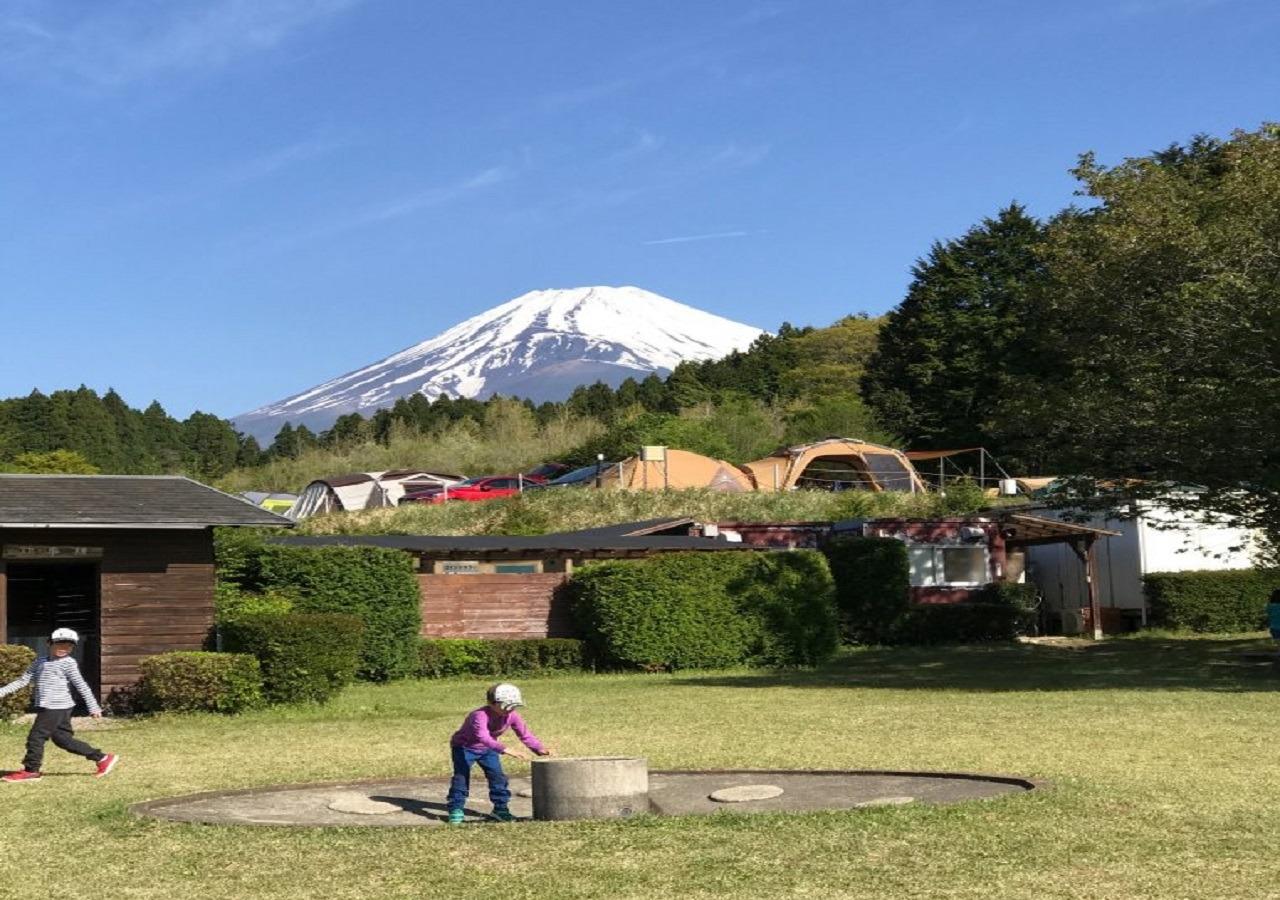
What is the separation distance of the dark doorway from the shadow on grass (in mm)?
9345

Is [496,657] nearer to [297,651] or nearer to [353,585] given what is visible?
[353,585]

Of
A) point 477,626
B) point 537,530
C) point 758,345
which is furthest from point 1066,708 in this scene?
point 758,345

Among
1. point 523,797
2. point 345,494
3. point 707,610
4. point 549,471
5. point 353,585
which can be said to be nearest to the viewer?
point 523,797

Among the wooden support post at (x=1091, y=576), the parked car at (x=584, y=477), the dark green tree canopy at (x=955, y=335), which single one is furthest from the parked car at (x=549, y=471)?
the wooden support post at (x=1091, y=576)

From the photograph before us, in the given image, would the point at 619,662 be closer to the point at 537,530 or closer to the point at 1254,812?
the point at 537,530

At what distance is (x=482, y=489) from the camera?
5009 centimetres

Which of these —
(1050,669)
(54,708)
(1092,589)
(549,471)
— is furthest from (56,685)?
(549,471)

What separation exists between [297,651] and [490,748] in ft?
32.5

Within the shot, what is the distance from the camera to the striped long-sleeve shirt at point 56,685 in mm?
12641

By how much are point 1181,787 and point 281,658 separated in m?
12.5

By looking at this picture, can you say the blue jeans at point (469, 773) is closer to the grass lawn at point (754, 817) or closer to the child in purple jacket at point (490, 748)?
the child in purple jacket at point (490, 748)

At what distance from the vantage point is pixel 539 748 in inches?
404

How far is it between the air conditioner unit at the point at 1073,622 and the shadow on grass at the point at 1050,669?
316 centimetres

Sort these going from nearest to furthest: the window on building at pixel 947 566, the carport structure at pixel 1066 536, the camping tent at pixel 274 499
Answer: the carport structure at pixel 1066 536 → the window on building at pixel 947 566 → the camping tent at pixel 274 499
